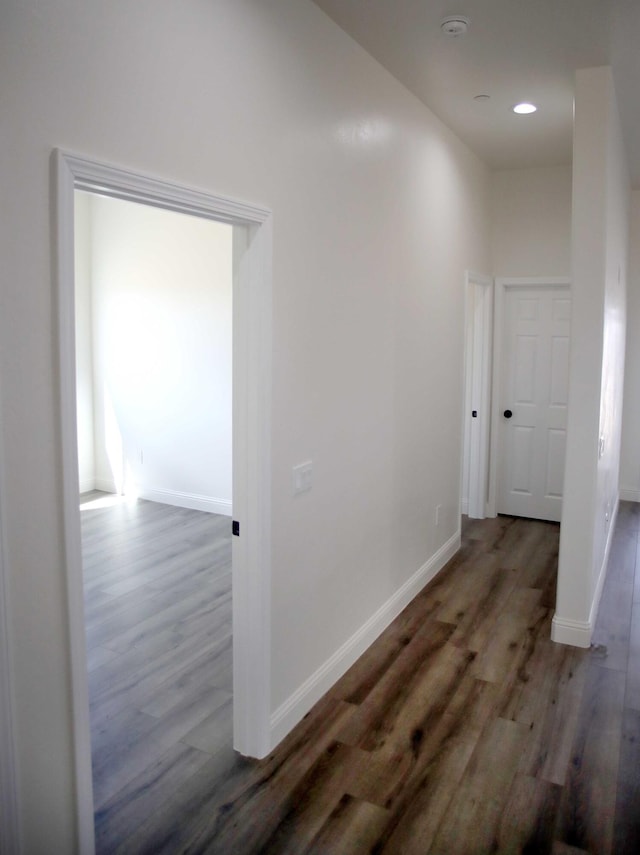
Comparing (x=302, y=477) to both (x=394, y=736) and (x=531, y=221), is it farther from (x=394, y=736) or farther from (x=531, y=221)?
(x=531, y=221)

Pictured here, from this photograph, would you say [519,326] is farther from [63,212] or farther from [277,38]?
[63,212]

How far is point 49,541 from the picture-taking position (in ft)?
5.36

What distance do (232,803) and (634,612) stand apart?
272cm

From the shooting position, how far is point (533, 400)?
5703 mm

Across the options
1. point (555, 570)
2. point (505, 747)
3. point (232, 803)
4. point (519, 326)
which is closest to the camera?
point (232, 803)

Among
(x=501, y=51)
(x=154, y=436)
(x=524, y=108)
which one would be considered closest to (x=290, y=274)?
(x=501, y=51)

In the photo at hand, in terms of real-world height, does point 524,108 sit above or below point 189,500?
above

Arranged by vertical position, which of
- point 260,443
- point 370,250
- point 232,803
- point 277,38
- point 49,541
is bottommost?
point 232,803

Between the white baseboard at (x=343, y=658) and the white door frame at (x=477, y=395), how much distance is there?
145 cm

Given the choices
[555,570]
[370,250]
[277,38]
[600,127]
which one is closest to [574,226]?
[600,127]

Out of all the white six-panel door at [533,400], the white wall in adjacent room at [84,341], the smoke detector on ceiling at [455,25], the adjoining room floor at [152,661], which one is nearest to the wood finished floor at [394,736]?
the adjoining room floor at [152,661]

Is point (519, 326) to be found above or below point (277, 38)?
below

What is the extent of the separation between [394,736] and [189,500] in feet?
11.8

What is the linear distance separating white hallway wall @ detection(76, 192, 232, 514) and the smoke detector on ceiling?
283cm
